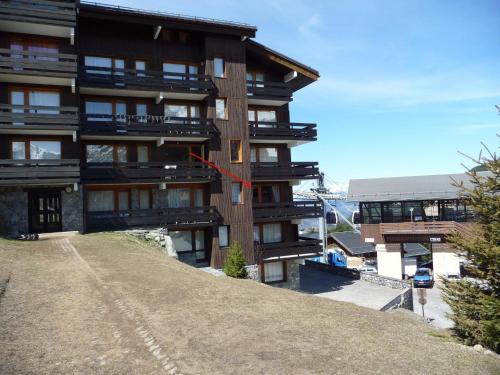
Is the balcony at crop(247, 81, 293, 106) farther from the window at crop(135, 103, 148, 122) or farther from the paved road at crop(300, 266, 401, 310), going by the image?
the paved road at crop(300, 266, 401, 310)

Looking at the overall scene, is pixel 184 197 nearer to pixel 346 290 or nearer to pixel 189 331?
pixel 346 290

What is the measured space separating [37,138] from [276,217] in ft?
52.8

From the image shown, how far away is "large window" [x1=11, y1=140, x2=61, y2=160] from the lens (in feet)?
78.5

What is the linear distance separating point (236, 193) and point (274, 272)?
264 inches

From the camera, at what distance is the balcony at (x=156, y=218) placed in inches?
987

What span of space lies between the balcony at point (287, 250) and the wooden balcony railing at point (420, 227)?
1428 cm

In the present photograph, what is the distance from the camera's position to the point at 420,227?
42.1m

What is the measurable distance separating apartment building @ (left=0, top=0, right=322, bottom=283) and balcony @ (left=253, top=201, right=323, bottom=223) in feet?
0.33

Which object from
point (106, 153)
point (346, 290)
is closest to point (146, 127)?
point (106, 153)

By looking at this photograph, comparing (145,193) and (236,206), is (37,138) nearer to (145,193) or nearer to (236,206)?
(145,193)

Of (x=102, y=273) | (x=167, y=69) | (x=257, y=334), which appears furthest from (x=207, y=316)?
→ (x=167, y=69)

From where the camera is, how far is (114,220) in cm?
2530

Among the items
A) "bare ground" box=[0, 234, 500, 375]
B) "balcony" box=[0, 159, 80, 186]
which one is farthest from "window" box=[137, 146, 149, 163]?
"bare ground" box=[0, 234, 500, 375]

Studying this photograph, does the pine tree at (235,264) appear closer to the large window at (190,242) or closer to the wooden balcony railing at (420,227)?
the large window at (190,242)
